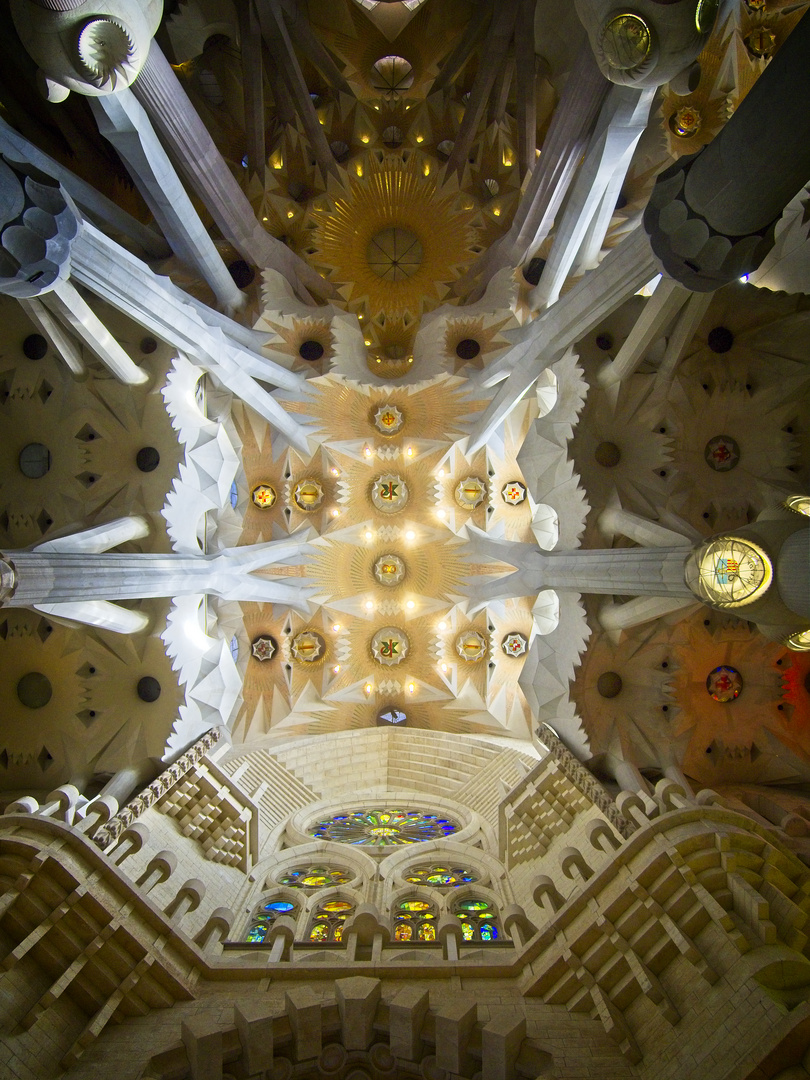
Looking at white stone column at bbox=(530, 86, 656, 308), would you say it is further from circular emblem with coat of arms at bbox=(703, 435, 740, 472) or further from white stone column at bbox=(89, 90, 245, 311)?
white stone column at bbox=(89, 90, 245, 311)

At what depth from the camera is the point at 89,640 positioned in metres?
11.1

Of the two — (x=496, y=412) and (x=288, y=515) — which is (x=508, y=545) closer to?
(x=496, y=412)

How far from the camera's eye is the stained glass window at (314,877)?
11094 mm

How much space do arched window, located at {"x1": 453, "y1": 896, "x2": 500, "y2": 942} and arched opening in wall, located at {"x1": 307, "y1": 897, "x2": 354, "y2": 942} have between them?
5.78ft

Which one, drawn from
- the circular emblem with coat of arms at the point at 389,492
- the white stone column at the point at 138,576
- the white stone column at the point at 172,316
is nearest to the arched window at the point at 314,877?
the white stone column at the point at 138,576

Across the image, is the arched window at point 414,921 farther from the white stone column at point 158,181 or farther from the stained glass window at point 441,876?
the white stone column at point 158,181

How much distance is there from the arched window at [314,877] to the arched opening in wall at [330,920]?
58cm

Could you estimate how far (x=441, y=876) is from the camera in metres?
11.1

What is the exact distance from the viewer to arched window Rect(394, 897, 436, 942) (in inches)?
365

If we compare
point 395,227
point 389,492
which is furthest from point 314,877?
point 395,227

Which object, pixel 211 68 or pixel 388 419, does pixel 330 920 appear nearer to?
pixel 388 419

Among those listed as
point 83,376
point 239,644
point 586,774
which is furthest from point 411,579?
point 83,376

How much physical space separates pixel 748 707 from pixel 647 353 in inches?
253

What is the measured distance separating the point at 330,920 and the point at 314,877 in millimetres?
1634
